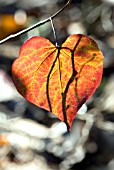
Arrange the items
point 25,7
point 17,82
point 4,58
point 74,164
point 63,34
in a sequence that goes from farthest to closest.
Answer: point 25,7, point 63,34, point 4,58, point 74,164, point 17,82

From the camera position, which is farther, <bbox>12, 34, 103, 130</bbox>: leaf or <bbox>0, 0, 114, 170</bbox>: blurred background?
<bbox>0, 0, 114, 170</bbox>: blurred background

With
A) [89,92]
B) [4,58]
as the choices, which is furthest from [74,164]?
[89,92]

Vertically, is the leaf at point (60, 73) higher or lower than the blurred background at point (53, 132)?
higher

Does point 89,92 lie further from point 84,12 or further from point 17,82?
point 84,12

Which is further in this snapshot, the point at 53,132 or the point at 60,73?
the point at 53,132

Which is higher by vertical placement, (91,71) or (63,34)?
(91,71)

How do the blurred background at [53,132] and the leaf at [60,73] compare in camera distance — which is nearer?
the leaf at [60,73]

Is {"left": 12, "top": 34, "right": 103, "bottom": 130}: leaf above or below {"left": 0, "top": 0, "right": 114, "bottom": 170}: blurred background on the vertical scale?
above

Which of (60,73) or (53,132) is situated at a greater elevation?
(60,73)
